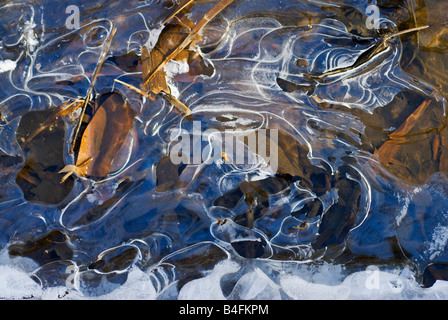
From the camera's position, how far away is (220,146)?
2463mm

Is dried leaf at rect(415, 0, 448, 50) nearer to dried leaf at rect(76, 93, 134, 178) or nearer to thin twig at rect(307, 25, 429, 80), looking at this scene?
thin twig at rect(307, 25, 429, 80)

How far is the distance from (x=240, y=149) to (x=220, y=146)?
6.3 inches

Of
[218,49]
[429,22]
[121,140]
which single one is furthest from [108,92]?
[429,22]

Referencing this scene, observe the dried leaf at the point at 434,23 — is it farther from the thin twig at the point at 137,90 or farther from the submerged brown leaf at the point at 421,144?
the thin twig at the point at 137,90

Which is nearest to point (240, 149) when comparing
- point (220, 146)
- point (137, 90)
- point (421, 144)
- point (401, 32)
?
point (220, 146)

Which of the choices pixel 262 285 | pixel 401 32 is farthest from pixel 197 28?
pixel 262 285

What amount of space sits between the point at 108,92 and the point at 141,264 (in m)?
A: 1.39

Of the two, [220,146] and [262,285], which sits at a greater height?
[220,146]

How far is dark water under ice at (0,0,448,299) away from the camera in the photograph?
2451 millimetres

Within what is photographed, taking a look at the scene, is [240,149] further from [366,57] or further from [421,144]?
[421,144]

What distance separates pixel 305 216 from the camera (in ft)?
8.03

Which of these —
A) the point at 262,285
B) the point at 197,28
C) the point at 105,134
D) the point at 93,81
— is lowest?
the point at 262,285
